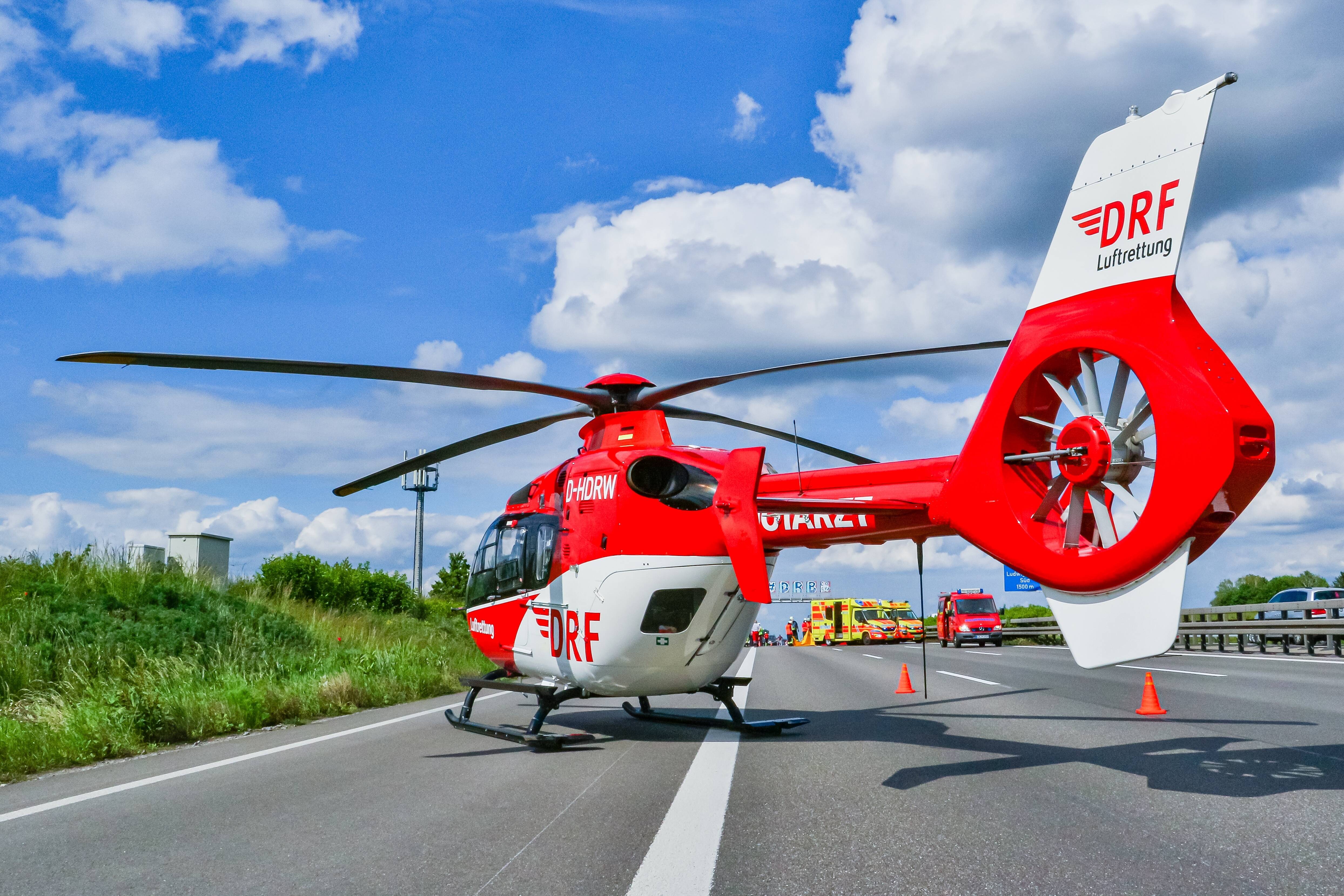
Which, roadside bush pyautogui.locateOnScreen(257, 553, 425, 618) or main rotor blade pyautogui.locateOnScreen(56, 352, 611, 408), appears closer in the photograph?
main rotor blade pyautogui.locateOnScreen(56, 352, 611, 408)

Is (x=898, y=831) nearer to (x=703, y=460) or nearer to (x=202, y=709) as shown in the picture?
(x=703, y=460)

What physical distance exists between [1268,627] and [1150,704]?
47.1 feet

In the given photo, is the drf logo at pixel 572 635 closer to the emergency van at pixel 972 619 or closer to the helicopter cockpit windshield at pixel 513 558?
the helicopter cockpit windshield at pixel 513 558

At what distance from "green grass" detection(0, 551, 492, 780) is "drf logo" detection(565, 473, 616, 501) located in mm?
5001

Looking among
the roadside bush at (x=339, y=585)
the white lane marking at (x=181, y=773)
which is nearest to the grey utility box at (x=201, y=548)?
the roadside bush at (x=339, y=585)

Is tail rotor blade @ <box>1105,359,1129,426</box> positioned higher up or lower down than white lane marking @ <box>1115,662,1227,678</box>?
higher up

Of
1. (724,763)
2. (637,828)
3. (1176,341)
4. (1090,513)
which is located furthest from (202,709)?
(1176,341)

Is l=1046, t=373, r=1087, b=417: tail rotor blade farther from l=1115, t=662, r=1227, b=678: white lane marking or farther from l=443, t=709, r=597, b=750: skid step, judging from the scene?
l=1115, t=662, r=1227, b=678: white lane marking

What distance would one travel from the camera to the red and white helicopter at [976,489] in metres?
5.57

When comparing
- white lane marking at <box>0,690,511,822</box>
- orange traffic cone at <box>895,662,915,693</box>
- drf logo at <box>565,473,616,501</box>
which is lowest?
orange traffic cone at <box>895,662,915,693</box>

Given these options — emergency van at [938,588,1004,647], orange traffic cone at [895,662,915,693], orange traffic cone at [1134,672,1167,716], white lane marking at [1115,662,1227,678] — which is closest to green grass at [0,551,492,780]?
orange traffic cone at [895,662,915,693]

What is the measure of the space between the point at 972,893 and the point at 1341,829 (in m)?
2.55

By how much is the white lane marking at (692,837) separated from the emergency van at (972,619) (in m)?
32.3

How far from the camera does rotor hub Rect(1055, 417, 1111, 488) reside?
5957mm
